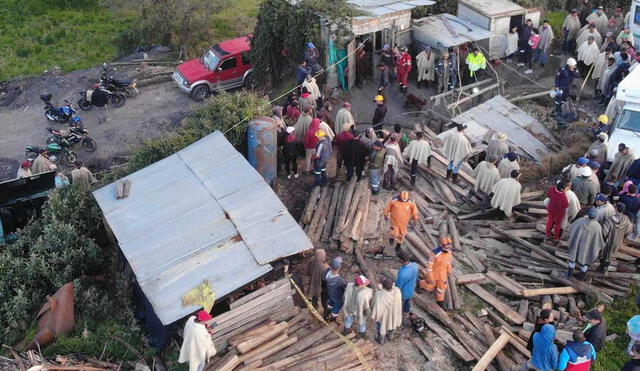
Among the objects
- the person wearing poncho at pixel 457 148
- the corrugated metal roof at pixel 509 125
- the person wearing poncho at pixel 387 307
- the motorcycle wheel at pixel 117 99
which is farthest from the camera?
the motorcycle wheel at pixel 117 99

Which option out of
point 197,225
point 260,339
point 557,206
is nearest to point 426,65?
point 557,206

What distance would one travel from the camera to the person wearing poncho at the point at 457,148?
52.1 feet

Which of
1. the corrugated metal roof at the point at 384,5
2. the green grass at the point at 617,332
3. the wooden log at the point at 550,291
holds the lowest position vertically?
the green grass at the point at 617,332

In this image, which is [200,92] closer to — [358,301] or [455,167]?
[455,167]

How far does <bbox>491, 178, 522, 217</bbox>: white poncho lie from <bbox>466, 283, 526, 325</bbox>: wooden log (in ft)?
7.49

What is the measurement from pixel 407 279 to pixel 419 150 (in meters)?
4.80

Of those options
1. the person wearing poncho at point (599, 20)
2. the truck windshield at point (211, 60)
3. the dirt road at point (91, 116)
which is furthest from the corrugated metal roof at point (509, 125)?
the dirt road at point (91, 116)

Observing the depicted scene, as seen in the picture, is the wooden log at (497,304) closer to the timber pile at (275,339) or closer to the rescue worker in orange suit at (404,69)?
the timber pile at (275,339)

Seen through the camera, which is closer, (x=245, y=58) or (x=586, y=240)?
(x=586, y=240)

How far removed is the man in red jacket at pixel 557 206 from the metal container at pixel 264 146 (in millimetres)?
6726

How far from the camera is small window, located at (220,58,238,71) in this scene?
24350 mm

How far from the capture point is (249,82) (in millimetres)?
24703

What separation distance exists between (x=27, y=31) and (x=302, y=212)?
21.3 meters

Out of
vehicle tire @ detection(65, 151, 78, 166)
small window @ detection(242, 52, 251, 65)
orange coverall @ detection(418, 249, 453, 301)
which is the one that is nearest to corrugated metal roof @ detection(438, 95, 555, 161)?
orange coverall @ detection(418, 249, 453, 301)
